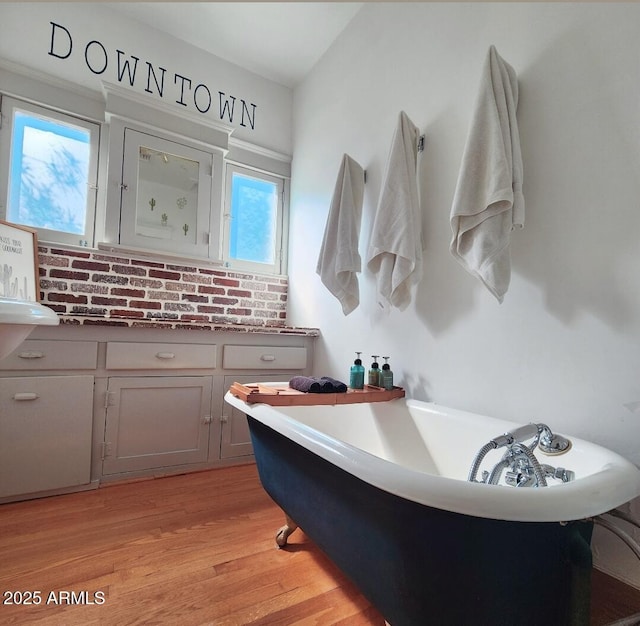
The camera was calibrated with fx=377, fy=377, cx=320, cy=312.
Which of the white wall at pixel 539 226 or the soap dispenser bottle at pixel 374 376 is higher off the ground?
the white wall at pixel 539 226

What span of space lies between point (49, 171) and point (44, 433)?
4.83 ft

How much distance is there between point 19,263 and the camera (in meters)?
1.93

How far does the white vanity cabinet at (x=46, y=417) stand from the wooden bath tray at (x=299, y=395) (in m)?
0.84

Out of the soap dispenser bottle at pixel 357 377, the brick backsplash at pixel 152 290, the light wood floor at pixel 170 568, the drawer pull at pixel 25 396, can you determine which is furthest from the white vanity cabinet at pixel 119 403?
the soap dispenser bottle at pixel 357 377

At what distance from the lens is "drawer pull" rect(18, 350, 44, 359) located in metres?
1.72

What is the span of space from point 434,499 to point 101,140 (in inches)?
105

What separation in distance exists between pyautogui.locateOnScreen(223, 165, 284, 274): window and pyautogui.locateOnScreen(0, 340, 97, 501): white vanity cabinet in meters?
1.24

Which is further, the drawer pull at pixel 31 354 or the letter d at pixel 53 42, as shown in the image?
the letter d at pixel 53 42

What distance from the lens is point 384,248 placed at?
1.66 metres

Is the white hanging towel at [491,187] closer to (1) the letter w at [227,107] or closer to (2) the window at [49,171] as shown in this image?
(1) the letter w at [227,107]

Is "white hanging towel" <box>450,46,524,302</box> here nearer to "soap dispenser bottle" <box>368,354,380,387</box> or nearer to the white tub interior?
the white tub interior

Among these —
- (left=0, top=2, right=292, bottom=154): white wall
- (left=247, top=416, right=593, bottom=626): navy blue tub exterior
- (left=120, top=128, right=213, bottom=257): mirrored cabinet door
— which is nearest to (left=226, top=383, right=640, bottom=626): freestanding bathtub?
(left=247, top=416, right=593, bottom=626): navy blue tub exterior

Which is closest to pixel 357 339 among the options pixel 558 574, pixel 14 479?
pixel 558 574

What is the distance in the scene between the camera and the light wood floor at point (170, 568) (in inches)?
40.6
